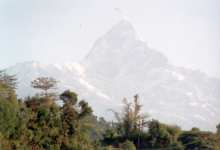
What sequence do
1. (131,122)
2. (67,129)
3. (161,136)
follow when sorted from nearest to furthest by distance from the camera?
(67,129) < (161,136) < (131,122)

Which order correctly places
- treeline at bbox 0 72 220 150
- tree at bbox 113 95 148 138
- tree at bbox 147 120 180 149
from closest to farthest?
treeline at bbox 0 72 220 150
tree at bbox 147 120 180 149
tree at bbox 113 95 148 138

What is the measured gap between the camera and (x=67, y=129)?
5744 cm

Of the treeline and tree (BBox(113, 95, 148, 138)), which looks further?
tree (BBox(113, 95, 148, 138))

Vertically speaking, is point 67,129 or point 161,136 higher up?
point 161,136

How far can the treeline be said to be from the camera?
50.3 m

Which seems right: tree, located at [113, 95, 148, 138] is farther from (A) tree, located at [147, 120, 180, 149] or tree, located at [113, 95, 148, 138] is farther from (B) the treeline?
(A) tree, located at [147, 120, 180, 149]

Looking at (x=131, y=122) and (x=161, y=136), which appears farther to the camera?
(x=131, y=122)

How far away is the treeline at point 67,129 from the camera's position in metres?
50.3

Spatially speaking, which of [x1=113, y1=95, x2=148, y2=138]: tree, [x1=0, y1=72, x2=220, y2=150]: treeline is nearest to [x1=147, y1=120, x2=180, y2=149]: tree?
[x1=0, y1=72, x2=220, y2=150]: treeline

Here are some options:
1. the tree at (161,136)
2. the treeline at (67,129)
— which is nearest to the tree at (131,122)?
the treeline at (67,129)

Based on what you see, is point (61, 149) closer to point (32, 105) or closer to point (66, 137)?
point (66, 137)

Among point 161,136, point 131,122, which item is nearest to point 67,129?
point 161,136

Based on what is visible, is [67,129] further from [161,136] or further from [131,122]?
[131,122]

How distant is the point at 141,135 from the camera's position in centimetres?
7112
